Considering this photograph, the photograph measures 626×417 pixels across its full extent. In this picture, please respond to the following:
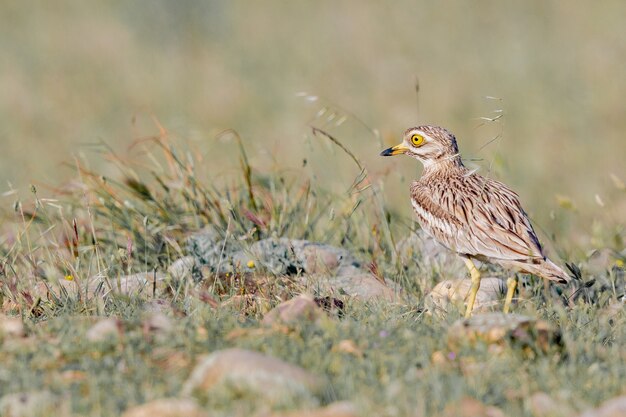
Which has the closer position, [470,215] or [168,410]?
[168,410]

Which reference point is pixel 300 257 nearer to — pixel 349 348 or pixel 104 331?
pixel 349 348

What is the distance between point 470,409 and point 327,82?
11.6 m

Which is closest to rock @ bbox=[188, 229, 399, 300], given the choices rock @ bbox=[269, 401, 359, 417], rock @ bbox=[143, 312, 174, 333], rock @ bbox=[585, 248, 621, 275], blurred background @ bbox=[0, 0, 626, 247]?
rock @ bbox=[585, 248, 621, 275]

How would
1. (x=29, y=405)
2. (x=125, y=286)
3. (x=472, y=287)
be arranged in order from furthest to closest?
(x=125, y=286), (x=472, y=287), (x=29, y=405)

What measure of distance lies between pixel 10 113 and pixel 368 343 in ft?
35.3

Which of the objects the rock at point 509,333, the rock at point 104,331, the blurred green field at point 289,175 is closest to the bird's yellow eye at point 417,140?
the blurred green field at point 289,175

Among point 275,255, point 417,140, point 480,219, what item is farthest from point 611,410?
point 417,140

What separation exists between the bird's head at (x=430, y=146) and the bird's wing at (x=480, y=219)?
0.75 feet

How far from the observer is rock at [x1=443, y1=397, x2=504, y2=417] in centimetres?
377

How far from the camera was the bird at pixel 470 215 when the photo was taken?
5.65m

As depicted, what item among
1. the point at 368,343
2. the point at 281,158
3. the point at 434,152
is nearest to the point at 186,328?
the point at 368,343

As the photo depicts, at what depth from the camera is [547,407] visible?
387cm

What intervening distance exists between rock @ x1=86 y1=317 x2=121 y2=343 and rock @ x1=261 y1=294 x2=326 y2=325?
0.66 meters

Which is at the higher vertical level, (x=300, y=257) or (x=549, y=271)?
(x=549, y=271)
